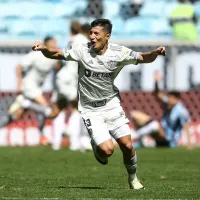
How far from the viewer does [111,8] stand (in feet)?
68.5

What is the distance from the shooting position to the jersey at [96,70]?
9.94 meters

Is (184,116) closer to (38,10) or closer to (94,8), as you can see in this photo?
(94,8)

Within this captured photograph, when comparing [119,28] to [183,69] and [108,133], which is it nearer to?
[183,69]

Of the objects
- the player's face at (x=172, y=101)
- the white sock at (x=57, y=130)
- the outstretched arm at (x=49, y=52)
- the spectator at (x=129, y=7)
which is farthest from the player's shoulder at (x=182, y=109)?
the outstretched arm at (x=49, y=52)

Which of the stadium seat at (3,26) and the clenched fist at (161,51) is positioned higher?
the clenched fist at (161,51)

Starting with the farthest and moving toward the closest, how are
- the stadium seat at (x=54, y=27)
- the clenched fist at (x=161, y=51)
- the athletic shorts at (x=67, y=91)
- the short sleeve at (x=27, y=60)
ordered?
the stadium seat at (x=54, y=27) < the short sleeve at (x=27, y=60) < the athletic shorts at (x=67, y=91) < the clenched fist at (x=161, y=51)

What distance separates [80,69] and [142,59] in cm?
69

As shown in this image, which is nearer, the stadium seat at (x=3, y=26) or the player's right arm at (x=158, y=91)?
the player's right arm at (x=158, y=91)

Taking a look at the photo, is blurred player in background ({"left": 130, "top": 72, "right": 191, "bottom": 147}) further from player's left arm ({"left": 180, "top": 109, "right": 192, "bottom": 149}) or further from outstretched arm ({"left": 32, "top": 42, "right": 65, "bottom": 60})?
outstretched arm ({"left": 32, "top": 42, "right": 65, "bottom": 60})

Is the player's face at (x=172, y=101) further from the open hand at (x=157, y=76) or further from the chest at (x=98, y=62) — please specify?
the chest at (x=98, y=62)

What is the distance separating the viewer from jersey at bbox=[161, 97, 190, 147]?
59.2ft

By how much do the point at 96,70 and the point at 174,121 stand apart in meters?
8.28

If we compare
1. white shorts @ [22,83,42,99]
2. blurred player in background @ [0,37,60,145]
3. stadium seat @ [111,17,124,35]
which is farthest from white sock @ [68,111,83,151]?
stadium seat @ [111,17,124,35]

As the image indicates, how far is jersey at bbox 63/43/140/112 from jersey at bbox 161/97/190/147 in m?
8.09
